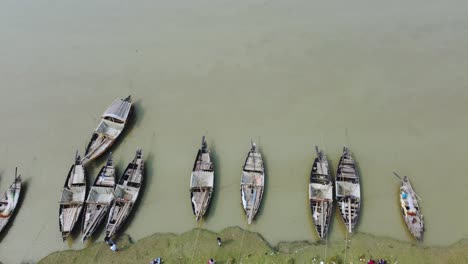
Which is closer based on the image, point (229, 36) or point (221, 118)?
point (221, 118)

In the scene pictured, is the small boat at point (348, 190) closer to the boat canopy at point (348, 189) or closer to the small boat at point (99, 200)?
the boat canopy at point (348, 189)

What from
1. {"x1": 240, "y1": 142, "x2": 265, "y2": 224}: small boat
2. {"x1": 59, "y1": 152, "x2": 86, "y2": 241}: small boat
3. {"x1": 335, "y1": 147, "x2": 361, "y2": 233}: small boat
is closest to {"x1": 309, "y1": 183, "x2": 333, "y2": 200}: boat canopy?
{"x1": 335, "y1": 147, "x2": 361, "y2": 233}: small boat

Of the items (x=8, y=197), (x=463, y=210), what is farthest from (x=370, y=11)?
(x=8, y=197)

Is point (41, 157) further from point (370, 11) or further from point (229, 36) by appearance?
point (370, 11)

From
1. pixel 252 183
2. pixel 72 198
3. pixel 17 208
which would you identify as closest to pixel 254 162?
pixel 252 183

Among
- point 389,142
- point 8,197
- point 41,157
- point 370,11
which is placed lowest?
point 8,197

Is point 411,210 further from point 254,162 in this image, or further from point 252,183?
point 254,162

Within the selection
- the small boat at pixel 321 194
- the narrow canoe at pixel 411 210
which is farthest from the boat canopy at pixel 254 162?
the narrow canoe at pixel 411 210
